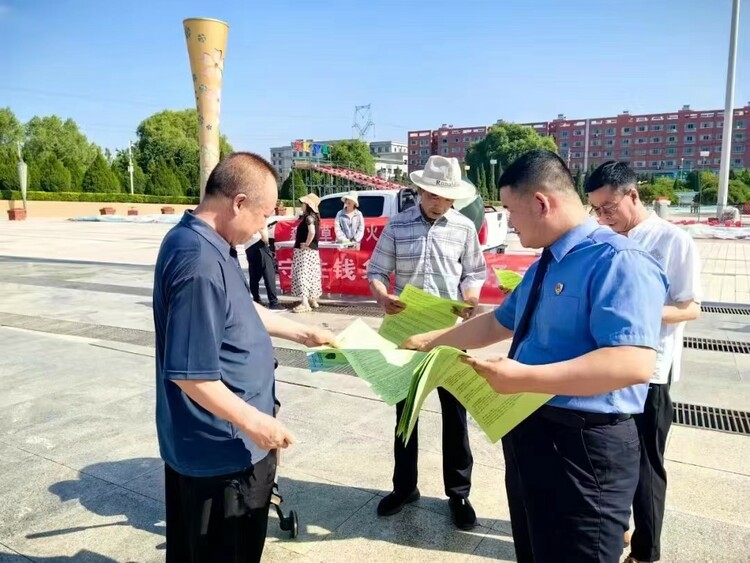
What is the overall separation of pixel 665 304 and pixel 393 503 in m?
1.70

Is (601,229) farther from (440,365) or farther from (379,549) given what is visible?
(379,549)

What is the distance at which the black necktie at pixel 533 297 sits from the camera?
1765 mm

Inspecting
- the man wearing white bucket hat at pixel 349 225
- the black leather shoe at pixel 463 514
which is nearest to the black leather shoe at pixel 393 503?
the black leather shoe at pixel 463 514

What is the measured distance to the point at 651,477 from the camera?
8.29 ft

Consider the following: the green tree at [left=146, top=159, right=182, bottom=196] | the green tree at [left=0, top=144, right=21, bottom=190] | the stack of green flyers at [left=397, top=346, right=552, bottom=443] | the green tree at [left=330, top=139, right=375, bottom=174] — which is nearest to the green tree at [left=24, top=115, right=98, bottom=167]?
the green tree at [left=146, top=159, right=182, bottom=196]

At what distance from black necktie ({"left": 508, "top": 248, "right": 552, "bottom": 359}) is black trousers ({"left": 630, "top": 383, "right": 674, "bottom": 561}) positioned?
103cm

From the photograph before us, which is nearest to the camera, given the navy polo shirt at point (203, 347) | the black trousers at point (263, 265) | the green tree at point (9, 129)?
the navy polo shirt at point (203, 347)

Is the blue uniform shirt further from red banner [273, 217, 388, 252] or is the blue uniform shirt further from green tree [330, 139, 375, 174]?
green tree [330, 139, 375, 174]

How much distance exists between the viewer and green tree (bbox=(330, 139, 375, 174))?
82.1 m

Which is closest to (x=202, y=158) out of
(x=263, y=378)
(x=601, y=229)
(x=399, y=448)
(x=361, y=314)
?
(x=361, y=314)

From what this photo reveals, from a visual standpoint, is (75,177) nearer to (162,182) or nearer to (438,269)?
(162,182)

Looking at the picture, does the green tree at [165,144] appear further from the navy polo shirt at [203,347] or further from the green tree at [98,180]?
the navy polo shirt at [203,347]

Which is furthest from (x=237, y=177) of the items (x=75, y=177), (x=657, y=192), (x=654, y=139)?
(x=654, y=139)

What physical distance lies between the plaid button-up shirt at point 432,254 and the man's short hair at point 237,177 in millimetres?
1513
